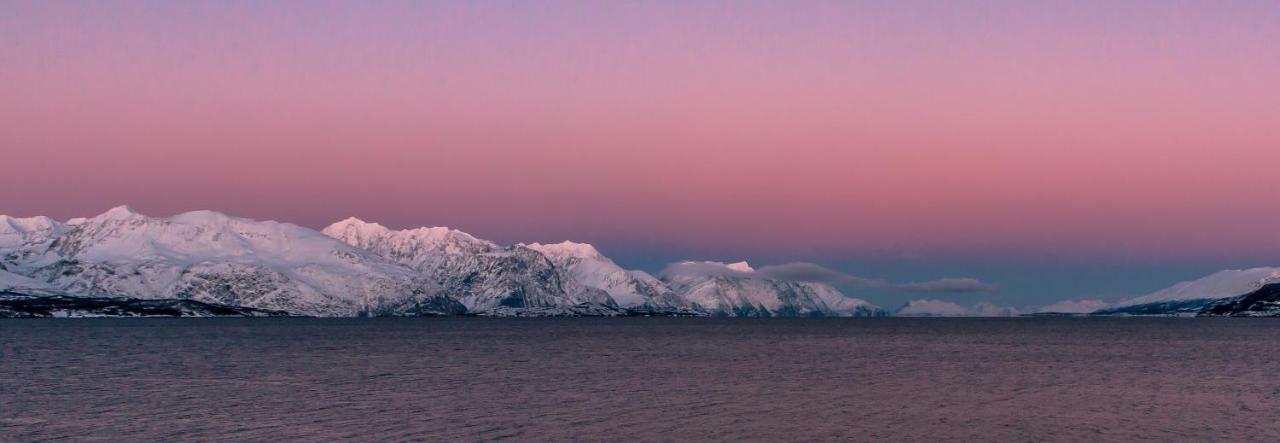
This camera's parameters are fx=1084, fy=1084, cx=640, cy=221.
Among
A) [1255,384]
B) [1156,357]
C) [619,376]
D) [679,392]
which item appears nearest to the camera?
[679,392]

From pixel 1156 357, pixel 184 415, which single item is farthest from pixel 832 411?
pixel 1156 357

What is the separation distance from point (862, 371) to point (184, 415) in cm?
7720

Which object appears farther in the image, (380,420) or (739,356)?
(739,356)

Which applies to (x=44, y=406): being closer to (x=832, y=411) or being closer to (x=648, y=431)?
(x=648, y=431)

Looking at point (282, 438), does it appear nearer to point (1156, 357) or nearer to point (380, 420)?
point (380, 420)

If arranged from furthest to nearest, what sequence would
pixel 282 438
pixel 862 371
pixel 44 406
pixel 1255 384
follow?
1. pixel 862 371
2. pixel 1255 384
3. pixel 44 406
4. pixel 282 438

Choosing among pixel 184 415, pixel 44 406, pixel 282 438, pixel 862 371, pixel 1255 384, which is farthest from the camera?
pixel 862 371

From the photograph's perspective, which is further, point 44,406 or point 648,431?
point 44,406

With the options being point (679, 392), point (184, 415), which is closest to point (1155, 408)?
point (679, 392)

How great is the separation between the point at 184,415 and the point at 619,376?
50769 mm

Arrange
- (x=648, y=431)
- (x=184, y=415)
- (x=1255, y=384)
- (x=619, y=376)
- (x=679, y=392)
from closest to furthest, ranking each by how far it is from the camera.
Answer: (x=648, y=431) → (x=184, y=415) → (x=679, y=392) → (x=1255, y=384) → (x=619, y=376)

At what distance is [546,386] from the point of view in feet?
332

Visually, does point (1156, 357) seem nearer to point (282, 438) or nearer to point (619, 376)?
point (619, 376)

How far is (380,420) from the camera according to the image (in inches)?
2869
